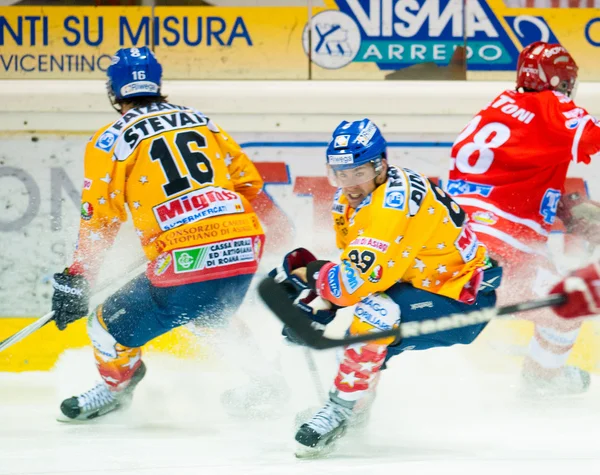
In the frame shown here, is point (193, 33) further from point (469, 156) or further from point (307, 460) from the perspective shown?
point (307, 460)

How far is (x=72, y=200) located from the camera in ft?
16.3

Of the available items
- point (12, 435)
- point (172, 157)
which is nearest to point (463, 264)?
point (172, 157)

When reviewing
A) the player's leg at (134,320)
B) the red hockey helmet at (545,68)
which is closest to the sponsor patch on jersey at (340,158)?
the player's leg at (134,320)

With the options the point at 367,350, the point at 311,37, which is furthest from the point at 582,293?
the point at 311,37

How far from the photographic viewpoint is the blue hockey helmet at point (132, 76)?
3736mm

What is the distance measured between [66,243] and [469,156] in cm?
196

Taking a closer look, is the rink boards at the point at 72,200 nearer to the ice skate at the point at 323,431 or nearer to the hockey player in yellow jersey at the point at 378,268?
the hockey player in yellow jersey at the point at 378,268

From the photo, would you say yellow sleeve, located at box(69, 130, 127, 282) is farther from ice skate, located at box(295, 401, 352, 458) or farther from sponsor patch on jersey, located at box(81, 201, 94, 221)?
ice skate, located at box(295, 401, 352, 458)

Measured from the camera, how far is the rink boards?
4969 millimetres

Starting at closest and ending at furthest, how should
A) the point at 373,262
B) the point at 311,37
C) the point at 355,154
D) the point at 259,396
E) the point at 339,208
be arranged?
the point at 373,262, the point at 355,154, the point at 339,208, the point at 259,396, the point at 311,37

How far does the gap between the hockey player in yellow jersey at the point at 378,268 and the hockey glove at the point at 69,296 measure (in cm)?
72

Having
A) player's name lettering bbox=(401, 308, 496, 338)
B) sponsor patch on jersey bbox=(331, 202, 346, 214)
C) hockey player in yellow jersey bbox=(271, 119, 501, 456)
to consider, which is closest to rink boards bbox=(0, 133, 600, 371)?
sponsor patch on jersey bbox=(331, 202, 346, 214)

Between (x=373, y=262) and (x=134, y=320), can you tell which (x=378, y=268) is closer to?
(x=373, y=262)

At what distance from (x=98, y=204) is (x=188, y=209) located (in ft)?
0.96
